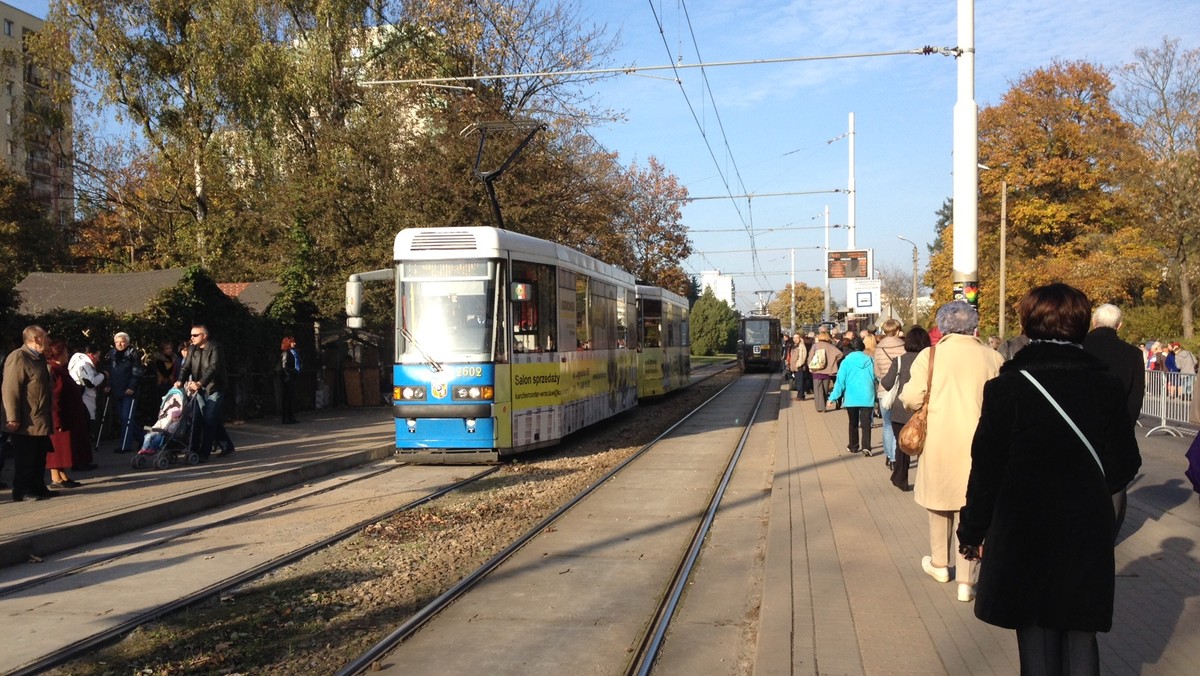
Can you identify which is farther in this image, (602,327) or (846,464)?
(602,327)

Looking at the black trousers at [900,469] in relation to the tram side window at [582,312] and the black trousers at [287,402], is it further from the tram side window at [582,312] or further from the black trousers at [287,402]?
the black trousers at [287,402]

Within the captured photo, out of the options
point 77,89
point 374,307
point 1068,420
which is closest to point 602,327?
point 374,307

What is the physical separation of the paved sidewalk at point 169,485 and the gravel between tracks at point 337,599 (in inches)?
94.1

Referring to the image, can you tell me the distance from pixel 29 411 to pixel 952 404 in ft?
29.4

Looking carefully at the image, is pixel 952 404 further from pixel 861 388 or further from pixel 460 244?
pixel 460 244

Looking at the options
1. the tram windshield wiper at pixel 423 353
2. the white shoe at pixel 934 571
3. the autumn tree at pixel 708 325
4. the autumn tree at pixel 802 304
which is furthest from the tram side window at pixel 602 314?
the autumn tree at pixel 802 304

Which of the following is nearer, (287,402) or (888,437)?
(888,437)

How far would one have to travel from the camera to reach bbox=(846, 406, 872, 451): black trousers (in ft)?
45.6


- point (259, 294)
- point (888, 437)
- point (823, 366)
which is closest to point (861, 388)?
→ point (888, 437)

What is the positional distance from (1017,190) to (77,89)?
39.4 meters

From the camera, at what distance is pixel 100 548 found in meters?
8.70

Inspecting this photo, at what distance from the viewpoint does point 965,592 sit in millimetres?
5980

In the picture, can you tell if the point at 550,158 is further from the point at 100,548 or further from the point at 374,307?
the point at 100,548

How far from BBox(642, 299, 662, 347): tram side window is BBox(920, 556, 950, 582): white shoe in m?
17.3
